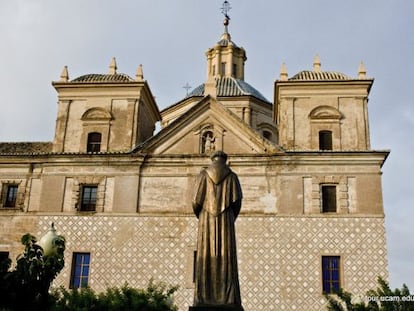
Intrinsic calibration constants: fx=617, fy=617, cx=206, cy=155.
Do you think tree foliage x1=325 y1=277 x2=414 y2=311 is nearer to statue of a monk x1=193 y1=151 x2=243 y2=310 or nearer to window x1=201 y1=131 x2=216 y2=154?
window x1=201 y1=131 x2=216 y2=154

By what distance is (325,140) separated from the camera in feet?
84.0

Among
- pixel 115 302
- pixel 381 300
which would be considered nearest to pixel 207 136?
pixel 115 302

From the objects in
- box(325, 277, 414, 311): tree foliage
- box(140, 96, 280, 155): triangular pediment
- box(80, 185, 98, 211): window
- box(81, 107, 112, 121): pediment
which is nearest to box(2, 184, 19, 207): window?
box(80, 185, 98, 211): window

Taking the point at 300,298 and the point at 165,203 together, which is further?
the point at 165,203

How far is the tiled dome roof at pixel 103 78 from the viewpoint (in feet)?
89.6

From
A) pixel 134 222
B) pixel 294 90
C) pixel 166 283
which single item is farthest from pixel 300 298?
pixel 294 90

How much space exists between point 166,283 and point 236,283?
14.7 meters

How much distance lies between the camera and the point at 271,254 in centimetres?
2377

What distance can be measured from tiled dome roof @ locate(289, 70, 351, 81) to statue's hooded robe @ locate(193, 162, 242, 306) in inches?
687

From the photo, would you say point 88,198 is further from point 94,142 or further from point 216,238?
point 216,238

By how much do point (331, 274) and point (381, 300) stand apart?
10.9 feet

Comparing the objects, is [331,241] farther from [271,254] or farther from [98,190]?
[98,190]

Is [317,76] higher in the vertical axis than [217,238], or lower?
higher

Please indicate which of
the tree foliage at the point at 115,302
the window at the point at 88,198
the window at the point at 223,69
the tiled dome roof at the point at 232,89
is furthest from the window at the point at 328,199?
the window at the point at 223,69
